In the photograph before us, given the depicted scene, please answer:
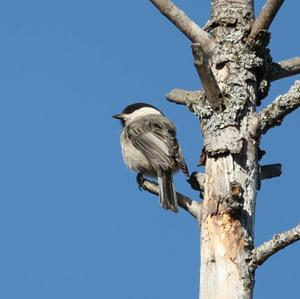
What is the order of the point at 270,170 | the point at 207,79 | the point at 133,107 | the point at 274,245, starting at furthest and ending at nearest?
1. the point at 133,107
2. the point at 270,170
3. the point at 207,79
4. the point at 274,245

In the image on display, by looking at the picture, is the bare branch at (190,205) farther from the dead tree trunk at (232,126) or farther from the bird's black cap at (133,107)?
the bird's black cap at (133,107)

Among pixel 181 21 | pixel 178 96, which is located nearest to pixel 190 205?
pixel 178 96

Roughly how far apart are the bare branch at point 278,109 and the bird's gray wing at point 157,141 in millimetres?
1679

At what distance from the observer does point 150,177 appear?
696 cm

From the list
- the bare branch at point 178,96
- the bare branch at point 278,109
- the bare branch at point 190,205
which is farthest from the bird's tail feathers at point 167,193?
the bare branch at point 278,109

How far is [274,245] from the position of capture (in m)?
4.07

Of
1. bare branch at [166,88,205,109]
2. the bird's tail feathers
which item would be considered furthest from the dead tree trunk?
the bird's tail feathers

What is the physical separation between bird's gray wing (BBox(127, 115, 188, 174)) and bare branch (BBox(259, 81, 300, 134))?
168 centimetres

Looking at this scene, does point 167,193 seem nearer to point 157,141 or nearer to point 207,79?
point 157,141

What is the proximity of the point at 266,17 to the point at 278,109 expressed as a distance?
610mm

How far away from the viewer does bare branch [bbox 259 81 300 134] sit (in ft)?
15.6

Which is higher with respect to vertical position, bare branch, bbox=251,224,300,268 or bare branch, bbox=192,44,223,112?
bare branch, bbox=192,44,223,112

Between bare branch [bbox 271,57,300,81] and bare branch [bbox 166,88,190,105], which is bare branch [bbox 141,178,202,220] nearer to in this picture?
bare branch [bbox 166,88,190,105]

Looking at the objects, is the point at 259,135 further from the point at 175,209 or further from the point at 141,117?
the point at 141,117
